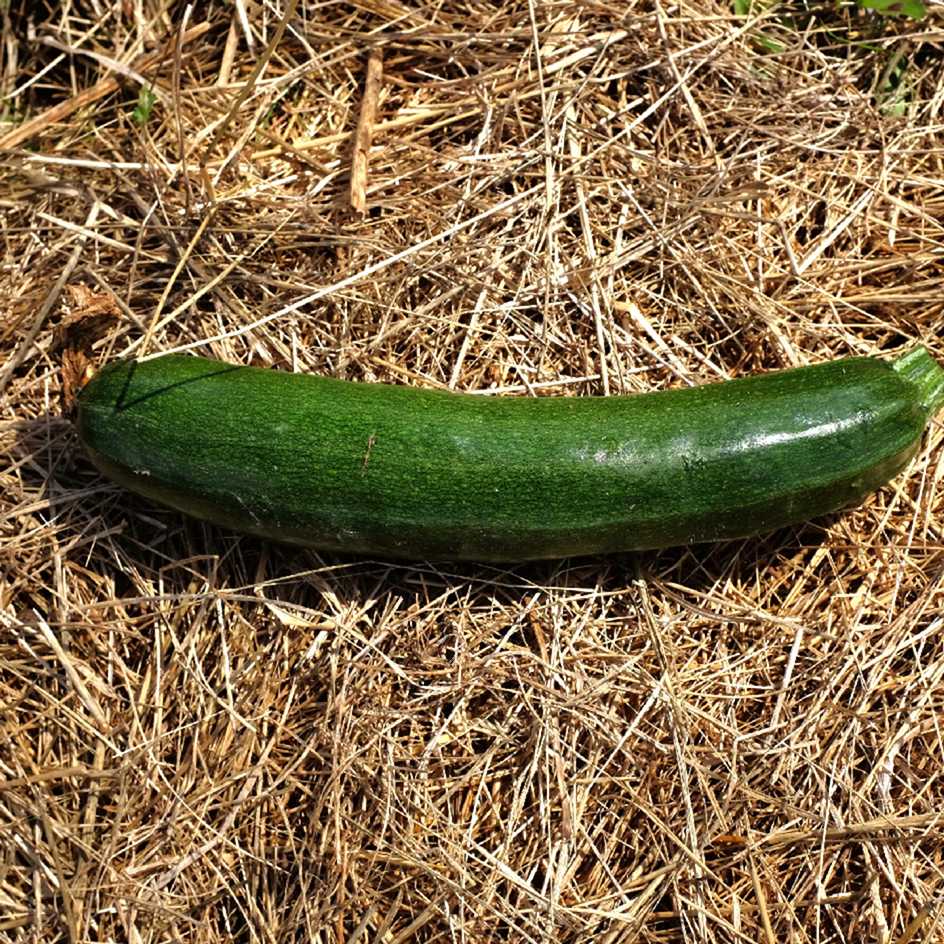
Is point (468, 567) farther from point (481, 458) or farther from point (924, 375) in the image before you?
point (924, 375)

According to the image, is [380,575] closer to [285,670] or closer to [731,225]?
[285,670]

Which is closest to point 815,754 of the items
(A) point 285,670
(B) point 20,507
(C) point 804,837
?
(C) point 804,837

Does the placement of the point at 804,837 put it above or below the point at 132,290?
below

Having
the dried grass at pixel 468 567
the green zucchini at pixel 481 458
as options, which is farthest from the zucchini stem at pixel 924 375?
the dried grass at pixel 468 567

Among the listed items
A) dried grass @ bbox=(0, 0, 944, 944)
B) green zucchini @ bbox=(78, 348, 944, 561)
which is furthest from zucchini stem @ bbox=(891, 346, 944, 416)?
dried grass @ bbox=(0, 0, 944, 944)

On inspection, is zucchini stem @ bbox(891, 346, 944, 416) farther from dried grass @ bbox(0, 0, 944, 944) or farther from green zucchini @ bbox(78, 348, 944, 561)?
dried grass @ bbox(0, 0, 944, 944)

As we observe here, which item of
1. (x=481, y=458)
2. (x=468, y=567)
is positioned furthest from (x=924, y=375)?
(x=468, y=567)
